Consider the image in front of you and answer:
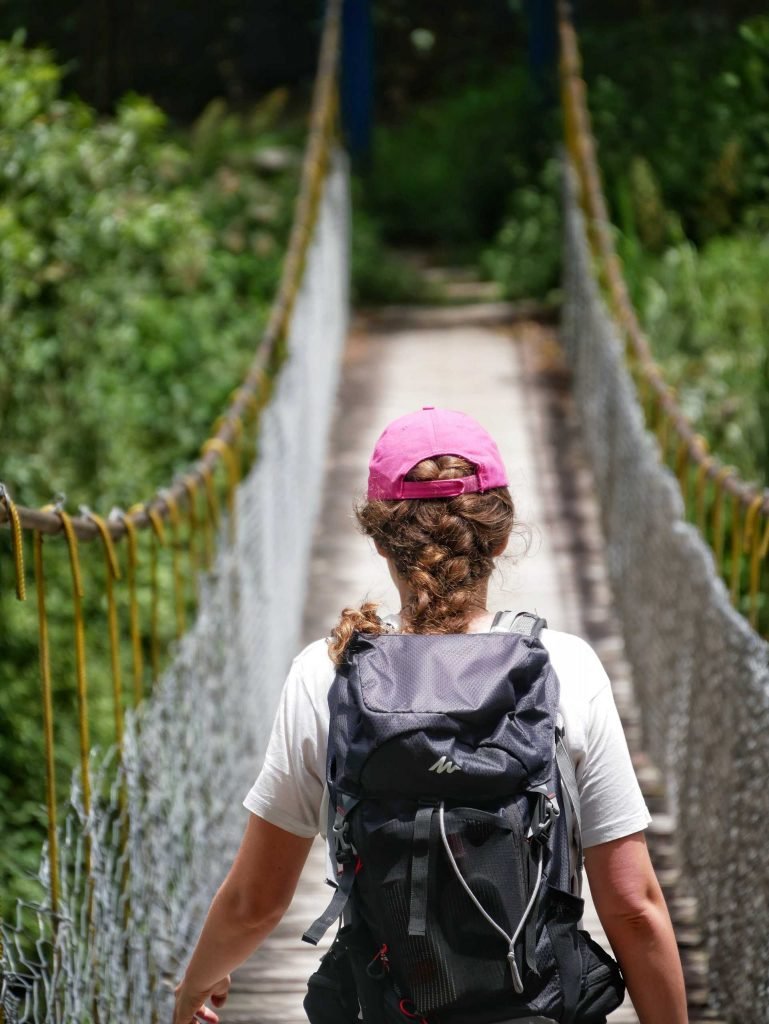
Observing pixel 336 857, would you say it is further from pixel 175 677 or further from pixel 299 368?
pixel 299 368

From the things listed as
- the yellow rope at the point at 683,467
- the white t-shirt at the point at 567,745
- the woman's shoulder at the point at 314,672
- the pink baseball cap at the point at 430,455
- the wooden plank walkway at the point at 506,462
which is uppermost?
the pink baseball cap at the point at 430,455

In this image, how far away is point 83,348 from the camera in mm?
6852

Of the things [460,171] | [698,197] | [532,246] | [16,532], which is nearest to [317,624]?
[16,532]

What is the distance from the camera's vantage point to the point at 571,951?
4.92 feet

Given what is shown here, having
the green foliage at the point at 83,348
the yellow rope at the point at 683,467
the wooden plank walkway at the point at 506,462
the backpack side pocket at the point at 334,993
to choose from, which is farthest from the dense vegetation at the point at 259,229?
the yellow rope at the point at 683,467

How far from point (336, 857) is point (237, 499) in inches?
98.3

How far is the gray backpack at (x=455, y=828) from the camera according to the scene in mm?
1423

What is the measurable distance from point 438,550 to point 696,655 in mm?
1876

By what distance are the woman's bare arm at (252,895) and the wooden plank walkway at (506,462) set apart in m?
0.52

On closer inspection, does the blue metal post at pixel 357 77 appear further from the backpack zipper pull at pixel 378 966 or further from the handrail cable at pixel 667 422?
the backpack zipper pull at pixel 378 966

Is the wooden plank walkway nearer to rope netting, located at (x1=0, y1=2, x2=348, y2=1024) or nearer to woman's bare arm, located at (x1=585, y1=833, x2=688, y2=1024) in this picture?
rope netting, located at (x1=0, y1=2, x2=348, y2=1024)

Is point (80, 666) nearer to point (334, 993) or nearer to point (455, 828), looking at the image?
point (334, 993)

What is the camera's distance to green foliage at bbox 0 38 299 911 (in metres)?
5.19

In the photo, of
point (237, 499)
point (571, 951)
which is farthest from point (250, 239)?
point (571, 951)
